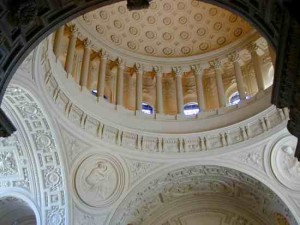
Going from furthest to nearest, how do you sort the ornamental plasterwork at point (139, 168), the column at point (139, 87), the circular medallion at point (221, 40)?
the circular medallion at point (221, 40) → the column at point (139, 87) → the ornamental plasterwork at point (139, 168)

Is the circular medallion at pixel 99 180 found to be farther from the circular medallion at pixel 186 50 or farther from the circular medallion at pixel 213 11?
the circular medallion at pixel 213 11

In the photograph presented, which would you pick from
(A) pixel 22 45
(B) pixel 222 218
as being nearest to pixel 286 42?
(A) pixel 22 45

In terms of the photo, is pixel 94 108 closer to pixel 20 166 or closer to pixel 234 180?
pixel 20 166

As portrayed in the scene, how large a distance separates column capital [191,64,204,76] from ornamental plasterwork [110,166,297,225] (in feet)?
17.4

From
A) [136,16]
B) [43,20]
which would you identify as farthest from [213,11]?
[43,20]

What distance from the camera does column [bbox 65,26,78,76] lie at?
1853 cm

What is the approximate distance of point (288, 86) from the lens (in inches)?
267

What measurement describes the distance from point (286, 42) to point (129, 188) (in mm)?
12723

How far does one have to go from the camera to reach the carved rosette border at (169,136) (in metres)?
17.2

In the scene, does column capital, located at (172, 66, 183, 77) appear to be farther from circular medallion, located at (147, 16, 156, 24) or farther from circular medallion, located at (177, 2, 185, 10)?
circular medallion, located at (177, 2, 185, 10)

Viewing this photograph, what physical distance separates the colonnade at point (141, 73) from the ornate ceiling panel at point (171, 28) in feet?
2.91

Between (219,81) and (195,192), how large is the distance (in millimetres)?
5193

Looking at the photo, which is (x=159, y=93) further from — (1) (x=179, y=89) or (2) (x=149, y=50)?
(2) (x=149, y=50)

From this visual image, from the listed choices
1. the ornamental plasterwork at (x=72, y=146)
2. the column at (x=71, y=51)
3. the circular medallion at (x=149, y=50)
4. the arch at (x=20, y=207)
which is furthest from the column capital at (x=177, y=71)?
the arch at (x=20, y=207)
